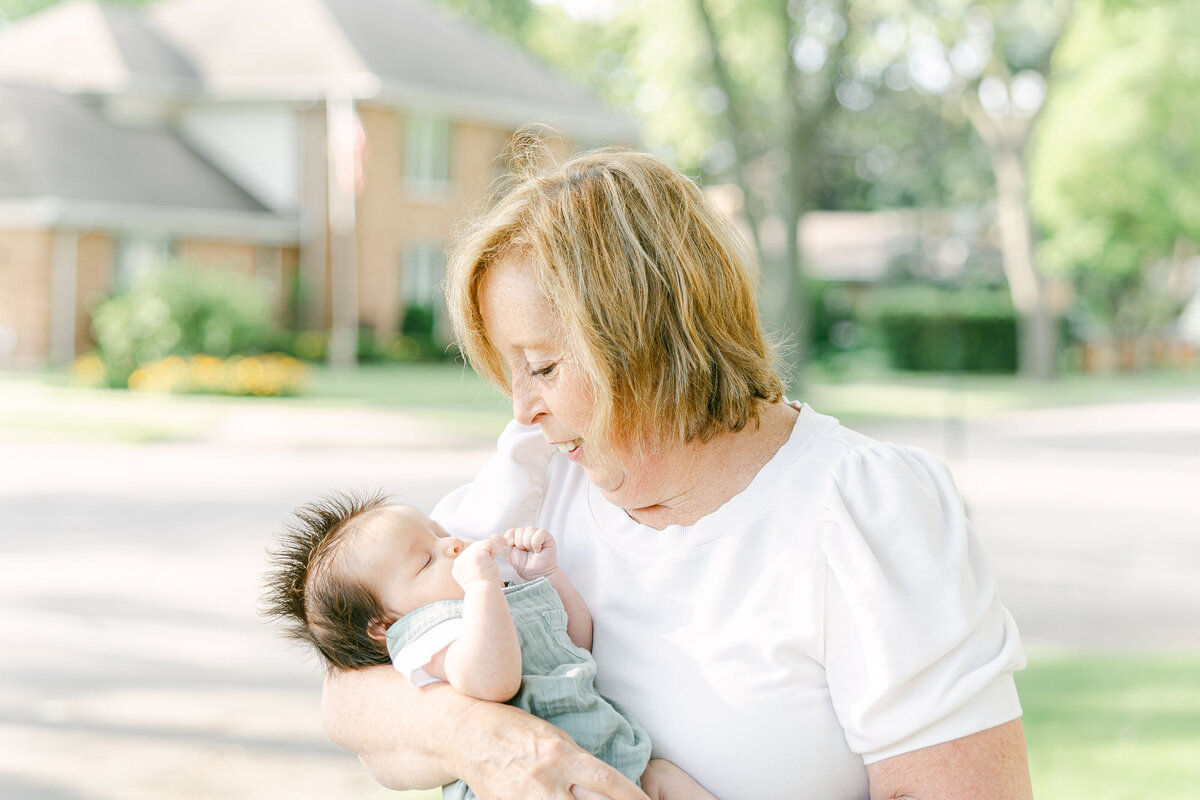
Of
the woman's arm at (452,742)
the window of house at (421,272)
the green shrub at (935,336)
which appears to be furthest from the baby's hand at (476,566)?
the green shrub at (935,336)

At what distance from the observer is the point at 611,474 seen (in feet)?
6.45

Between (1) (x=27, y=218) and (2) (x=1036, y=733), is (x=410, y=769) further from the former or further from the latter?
(1) (x=27, y=218)

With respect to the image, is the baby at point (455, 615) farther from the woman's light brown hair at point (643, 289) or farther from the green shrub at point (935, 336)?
the green shrub at point (935, 336)

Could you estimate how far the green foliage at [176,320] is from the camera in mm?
20047

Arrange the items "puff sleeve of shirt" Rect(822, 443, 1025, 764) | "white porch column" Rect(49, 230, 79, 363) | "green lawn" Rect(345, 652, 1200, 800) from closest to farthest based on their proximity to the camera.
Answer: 1. "puff sleeve of shirt" Rect(822, 443, 1025, 764)
2. "green lawn" Rect(345, 652, 1200, 800)
3. "white porch column" Rect(49, 230, 79, 363)

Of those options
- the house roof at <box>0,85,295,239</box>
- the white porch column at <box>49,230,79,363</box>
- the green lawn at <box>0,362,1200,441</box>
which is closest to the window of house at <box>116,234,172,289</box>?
the house roof at <box>0,85,295,239</box>

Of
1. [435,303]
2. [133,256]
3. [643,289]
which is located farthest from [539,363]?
[435,303]

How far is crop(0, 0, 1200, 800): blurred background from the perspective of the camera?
5777mm

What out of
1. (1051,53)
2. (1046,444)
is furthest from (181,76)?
(1046,444)

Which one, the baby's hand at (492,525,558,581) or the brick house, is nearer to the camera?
the baby's hand at (492,525,558,581)

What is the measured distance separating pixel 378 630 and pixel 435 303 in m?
27.4

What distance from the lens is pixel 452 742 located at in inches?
73.6

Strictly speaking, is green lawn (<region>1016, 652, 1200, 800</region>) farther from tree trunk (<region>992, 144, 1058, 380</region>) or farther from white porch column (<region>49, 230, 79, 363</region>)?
tree trunk (<region>992, 144, 1058, 380</region>)

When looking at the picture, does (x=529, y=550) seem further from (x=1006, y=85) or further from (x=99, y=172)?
(x=1006, y=85)
